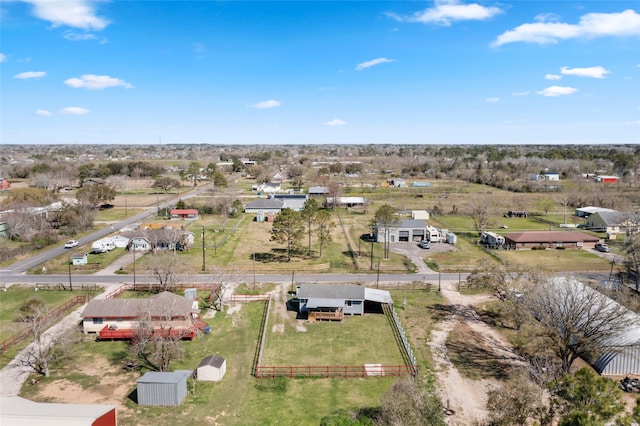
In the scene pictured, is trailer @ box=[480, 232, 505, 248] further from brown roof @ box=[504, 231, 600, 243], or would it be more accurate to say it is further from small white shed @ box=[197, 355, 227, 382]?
small white shed @ box=[197, 355, 227, 382]

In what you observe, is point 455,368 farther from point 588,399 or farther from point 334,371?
point 588,399

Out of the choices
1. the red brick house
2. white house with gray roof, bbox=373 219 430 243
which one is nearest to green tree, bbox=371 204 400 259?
white house with gray roof, bbox=373 219 430 243

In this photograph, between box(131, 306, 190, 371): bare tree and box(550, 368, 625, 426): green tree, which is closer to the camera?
box(550, 368, 625, 426): green tree

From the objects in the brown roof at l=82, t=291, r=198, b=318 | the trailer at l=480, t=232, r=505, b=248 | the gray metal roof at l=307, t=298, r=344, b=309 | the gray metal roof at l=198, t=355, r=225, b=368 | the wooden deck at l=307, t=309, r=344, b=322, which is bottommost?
the wooden deck at l=307, t=309, r=344, b=322

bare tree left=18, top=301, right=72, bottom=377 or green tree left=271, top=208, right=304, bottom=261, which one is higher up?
green tree left=271, top=208, right=304, bottom=261

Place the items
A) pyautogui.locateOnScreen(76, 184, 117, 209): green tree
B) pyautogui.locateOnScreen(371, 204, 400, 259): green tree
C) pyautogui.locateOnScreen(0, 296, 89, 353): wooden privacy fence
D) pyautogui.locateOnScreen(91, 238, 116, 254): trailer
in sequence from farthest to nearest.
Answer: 1. pyautogui.locateOnScreen(76, 184, 117, 209): green tree
2. pyautogui.locateOnScreen(371, 204, 400, 259): green tree
3. pyautogui.locateOnScreen(91, 238, 116, 254): trailer
4. pyautogui.locateOnScreen(0, 296, 89, 353): wooden privacy fence

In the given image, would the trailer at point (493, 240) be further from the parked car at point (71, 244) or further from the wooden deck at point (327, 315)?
the parked car at point (71, 244)

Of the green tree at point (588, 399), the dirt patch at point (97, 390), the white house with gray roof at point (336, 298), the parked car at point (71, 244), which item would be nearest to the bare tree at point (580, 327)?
the green tree at point (588, 399)
